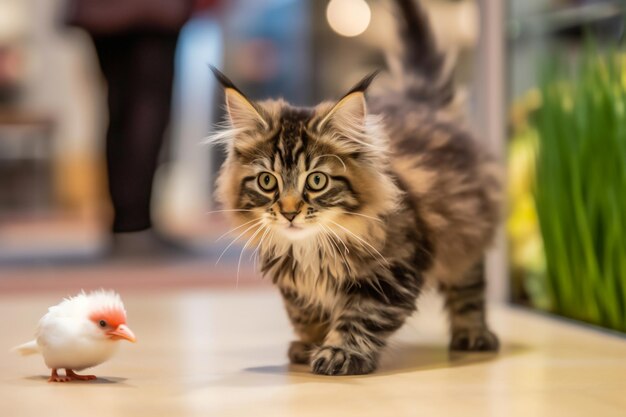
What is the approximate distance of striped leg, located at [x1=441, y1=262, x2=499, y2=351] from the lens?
2283 mm

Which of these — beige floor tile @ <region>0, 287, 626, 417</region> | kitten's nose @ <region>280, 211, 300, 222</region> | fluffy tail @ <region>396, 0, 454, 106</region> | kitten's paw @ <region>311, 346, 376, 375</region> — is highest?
fluffy tail @ <region>396, 0, 454, 106</region>

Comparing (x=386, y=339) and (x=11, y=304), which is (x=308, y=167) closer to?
(x=386, y=339)

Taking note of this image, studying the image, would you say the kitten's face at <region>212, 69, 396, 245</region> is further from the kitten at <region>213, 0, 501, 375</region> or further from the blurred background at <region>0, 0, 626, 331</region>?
the blurred background at <region>0, 0, 626, 331</region>

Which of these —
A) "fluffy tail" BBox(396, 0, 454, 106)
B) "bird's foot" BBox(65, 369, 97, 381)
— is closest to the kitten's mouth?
"bird's foot" BBox(65, 369, 97, 381)

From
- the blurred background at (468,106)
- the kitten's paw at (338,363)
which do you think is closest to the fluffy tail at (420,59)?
the blurred background at (468,106)

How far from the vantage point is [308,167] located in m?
1.84

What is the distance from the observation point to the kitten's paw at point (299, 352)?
2.07 m

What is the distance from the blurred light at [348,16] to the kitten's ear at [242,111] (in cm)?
237

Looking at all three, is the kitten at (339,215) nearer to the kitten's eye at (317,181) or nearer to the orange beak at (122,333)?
the kitten's eye at (317,181)

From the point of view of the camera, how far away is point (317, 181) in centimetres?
185

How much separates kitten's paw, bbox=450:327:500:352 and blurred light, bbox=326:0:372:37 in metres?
2.24

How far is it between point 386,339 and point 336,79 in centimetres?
399

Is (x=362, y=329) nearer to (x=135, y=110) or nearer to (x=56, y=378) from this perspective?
(x=56, y=378)

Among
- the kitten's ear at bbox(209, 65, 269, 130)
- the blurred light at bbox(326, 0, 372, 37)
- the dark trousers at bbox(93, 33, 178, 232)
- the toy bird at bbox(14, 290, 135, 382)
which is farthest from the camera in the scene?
the blurred light at bbox(326, 0, 372, 37)
